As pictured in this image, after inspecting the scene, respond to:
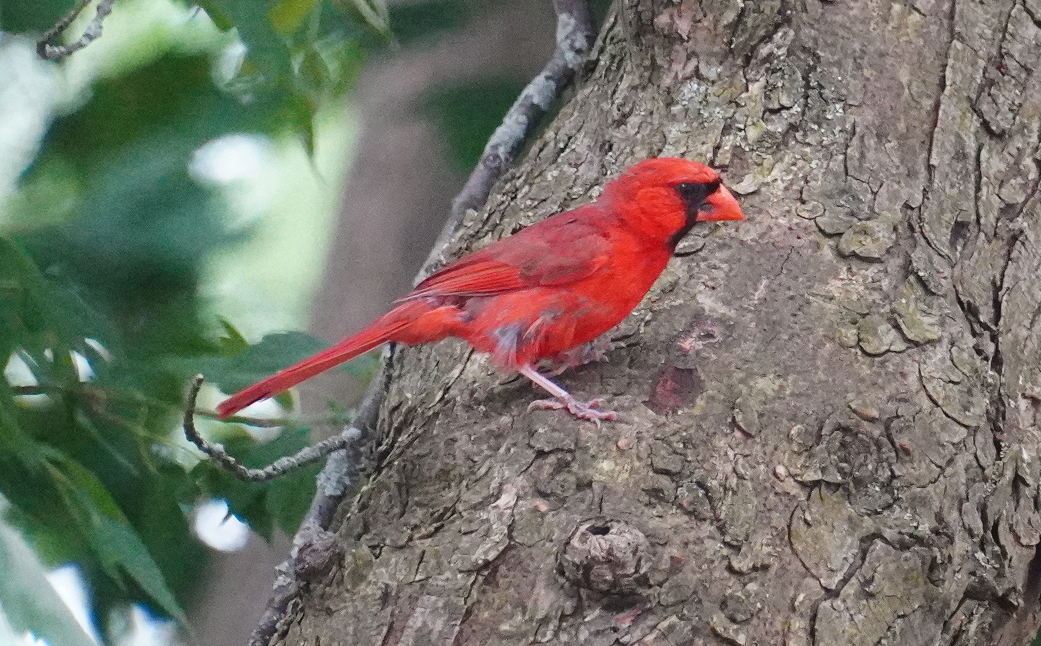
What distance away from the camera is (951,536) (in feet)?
6.77

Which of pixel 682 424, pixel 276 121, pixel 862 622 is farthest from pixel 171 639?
pixel 862 622

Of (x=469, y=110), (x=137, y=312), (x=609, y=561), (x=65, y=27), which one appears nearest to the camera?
(x=609, y=561)

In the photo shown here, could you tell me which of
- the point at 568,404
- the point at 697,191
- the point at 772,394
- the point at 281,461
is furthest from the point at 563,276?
the point at 281,461

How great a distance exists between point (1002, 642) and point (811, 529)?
1.69ft

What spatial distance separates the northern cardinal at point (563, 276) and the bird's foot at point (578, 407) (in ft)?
0.83

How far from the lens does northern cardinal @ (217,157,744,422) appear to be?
251cm

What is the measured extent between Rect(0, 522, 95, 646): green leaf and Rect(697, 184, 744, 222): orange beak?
1.47 metres

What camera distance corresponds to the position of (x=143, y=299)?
305 cm

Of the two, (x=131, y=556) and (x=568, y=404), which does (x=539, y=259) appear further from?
(x=131, y=556)

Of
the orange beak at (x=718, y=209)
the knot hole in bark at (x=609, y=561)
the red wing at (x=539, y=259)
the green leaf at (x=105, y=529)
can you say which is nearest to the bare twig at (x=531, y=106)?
the red wing at (x=539, y=259)

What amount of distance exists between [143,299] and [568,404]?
1.43 meters

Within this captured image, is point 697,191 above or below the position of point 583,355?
above

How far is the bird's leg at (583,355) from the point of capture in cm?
244

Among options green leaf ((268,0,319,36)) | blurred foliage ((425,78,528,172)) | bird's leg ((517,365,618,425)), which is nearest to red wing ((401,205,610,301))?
bird's leg ((517,365,618,425))
